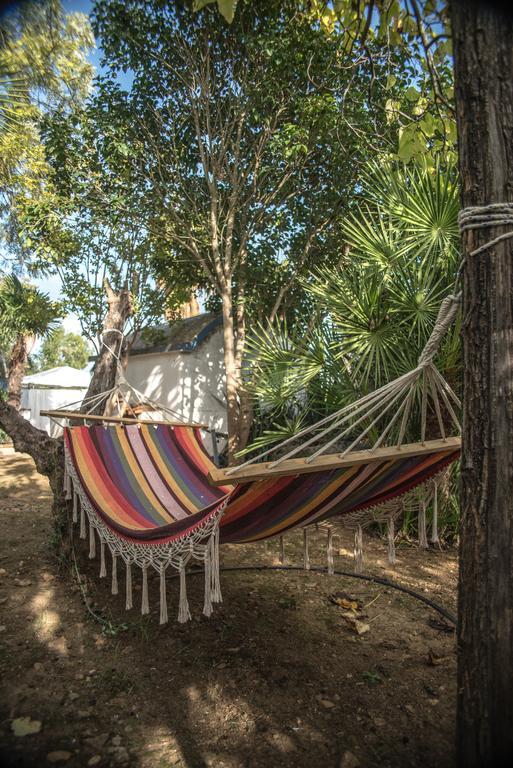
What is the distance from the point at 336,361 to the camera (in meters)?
4.57

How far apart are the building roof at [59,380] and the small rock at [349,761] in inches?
490

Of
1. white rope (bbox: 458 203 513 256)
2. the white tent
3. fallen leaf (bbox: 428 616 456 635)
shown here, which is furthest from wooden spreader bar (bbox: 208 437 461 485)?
the white tent

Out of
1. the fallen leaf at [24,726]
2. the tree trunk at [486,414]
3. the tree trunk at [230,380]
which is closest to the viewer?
the tree trunk at [486,414]

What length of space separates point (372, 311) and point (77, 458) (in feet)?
8.36

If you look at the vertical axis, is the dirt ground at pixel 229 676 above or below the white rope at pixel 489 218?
below

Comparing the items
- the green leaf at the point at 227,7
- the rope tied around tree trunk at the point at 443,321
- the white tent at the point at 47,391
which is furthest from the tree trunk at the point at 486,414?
the white tent at the point at 47,391

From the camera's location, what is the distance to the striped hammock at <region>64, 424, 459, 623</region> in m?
2.00

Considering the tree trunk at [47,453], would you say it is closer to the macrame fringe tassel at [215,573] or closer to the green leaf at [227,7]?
the macrame fringe tassel at [215,573]

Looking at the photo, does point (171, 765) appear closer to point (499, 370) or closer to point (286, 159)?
point (499, 370)

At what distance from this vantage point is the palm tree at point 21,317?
9.41 metres

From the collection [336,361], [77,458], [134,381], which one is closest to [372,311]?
[336,361]

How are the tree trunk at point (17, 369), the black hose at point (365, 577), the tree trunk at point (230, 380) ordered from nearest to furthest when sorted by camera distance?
the black hose at point (365, 577), the tree trunk at point (230, 380), the tree trunk at point (17, 369)

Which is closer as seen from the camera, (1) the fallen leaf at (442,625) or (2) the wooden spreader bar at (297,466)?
(2) the wooden spreader bar at (297,466)

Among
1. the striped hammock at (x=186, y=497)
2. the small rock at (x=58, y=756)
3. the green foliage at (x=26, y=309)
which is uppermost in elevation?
the green foliage at (x=26, y=309)
